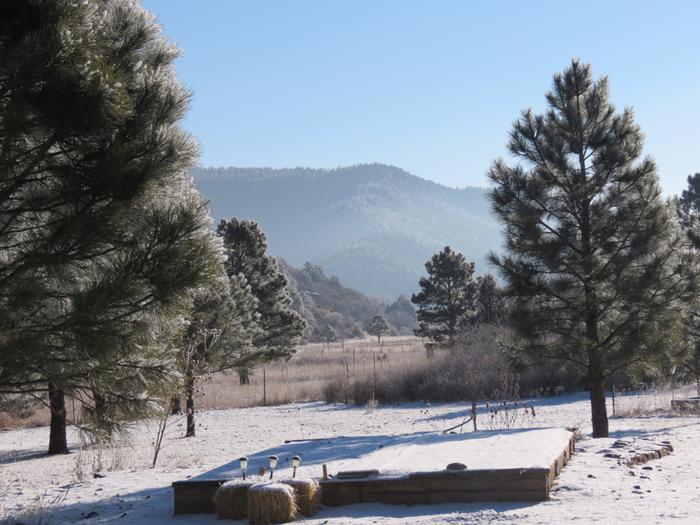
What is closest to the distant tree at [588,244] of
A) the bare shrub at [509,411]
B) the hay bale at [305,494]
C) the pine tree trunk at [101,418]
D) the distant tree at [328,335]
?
the bare shrub at [509,411]

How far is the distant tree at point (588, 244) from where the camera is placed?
15086mm

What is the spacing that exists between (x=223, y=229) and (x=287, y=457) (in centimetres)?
2770

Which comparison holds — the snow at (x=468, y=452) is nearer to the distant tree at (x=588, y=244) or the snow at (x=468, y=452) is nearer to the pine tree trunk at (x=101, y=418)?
the pine tree trunk at (x=101, y=418)

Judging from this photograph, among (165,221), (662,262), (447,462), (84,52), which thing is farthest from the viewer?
(662,262)

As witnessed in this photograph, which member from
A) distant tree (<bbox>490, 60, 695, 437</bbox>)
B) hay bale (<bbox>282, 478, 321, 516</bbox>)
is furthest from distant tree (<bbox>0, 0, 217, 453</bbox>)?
distant tree (<bbox>490, 60, 695, 437</bbox>)

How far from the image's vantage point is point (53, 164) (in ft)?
24.7

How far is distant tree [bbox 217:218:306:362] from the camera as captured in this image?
37469 mm

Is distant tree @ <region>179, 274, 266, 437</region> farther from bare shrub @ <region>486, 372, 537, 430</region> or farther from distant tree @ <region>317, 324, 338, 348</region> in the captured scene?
distant tree @ <region>317, 324, 338, 348</region>

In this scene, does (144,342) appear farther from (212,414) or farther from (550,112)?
(212,414)

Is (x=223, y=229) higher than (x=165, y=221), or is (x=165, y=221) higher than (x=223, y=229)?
(x=223, y=229)

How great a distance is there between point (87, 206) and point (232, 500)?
10.7 ft

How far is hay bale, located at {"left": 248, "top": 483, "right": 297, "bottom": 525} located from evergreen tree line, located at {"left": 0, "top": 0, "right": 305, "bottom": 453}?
136 cm

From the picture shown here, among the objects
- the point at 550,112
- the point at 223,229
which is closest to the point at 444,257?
the point at 223,229

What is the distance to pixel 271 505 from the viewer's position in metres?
7.81
